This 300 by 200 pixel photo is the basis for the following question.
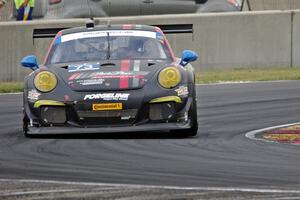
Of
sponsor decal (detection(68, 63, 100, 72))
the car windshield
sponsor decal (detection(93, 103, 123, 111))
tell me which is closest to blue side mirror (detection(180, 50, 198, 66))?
the car windshield

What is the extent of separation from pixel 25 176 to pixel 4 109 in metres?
6.66

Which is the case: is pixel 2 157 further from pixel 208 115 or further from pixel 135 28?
pixel 208 115

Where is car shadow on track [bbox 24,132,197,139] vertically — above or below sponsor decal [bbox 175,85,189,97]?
below

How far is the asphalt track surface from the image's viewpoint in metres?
8.83

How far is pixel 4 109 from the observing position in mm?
15555

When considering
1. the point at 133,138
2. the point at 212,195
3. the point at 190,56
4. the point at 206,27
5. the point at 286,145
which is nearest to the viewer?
the point at 212,195

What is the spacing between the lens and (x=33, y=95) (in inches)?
476

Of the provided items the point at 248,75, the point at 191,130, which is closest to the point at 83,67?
the point at 191,130

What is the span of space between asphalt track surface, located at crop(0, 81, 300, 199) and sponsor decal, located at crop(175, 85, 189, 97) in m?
0.45

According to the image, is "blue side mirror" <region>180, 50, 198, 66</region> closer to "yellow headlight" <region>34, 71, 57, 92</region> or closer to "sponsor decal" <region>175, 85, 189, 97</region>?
"sponsor decal" <region>175, 85, 189, 97</region>

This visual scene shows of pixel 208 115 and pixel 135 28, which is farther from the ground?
pixel 135 28

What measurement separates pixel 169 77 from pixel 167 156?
191 centimetres

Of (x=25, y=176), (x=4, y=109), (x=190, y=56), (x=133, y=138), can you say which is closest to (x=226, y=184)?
(x=25, y=176)

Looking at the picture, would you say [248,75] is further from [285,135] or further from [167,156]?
[167,156]
